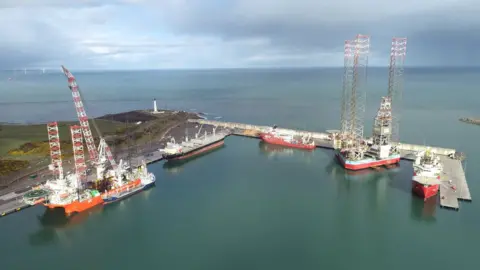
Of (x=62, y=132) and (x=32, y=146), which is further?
(x=62, y=132)

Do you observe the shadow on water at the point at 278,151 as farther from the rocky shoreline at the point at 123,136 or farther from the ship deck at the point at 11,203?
the ship deck at the point at 11,203

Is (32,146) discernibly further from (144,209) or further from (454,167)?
(454,167)

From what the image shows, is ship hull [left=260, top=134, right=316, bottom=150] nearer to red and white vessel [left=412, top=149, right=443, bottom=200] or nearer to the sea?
the sea

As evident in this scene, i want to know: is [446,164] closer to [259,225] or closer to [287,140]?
[287,140]

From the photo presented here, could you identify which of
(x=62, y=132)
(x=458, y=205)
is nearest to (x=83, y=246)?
(x=458, y=205)

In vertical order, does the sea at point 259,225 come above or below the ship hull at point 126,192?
below

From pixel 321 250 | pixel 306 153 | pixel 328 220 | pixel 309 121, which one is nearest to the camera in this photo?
pixel 321 250

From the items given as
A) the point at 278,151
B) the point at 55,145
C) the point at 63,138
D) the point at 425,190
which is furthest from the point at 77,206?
the point at 425,190

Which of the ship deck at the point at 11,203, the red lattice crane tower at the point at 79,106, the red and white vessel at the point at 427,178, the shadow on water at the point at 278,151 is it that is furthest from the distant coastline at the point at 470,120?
the ship deck at the point at 11,203
